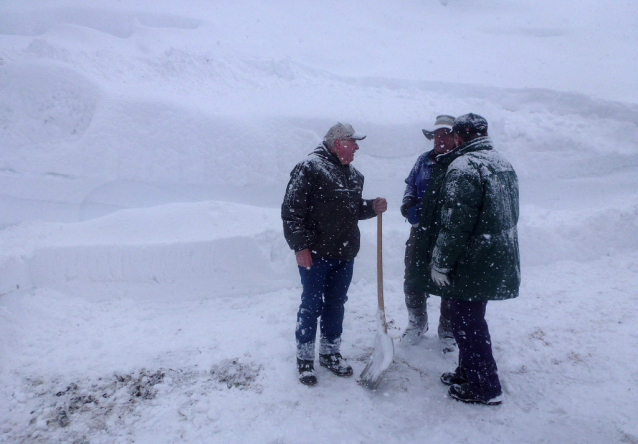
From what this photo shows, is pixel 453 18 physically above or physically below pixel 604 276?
above

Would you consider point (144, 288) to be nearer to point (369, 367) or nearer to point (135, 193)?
point (135, 193)

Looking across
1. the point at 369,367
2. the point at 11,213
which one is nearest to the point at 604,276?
the point at 369,367

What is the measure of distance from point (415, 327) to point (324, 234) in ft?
4.28

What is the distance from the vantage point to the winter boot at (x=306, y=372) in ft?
9.12

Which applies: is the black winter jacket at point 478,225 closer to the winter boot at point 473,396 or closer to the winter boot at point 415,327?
the winter boot at point 473,396

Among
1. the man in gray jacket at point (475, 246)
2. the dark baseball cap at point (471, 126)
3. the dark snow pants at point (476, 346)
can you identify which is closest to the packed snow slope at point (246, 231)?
the dark snow pants at point (476, 346)

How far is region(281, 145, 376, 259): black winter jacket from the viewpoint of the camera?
271 cm

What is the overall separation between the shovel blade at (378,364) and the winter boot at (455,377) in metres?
0.41

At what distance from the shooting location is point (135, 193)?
534 cm

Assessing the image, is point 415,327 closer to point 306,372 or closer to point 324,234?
point 306,372

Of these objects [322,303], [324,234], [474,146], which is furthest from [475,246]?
[322,303]

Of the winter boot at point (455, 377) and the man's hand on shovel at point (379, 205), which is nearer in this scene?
the winter boot at point (455, 377)

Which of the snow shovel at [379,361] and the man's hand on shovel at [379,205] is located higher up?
the man's hand on shovel at [379,205]

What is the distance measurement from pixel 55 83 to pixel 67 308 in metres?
4.00
